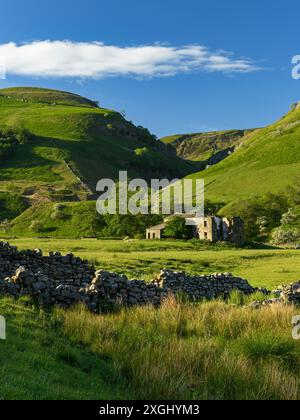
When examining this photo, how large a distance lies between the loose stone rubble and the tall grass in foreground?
1.22m

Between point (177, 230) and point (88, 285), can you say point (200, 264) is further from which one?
point (177, 230)

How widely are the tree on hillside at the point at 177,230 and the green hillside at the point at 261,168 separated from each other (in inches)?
1389

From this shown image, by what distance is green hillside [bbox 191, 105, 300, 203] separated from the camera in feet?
375

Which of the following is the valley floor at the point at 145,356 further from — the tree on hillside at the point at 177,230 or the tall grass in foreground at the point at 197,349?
the tree on hillside at the point at 177,230

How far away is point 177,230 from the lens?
227 feet

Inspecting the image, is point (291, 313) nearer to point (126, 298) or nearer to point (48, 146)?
point (126, 298)

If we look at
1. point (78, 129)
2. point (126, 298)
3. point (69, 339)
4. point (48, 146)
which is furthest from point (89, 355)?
point (78, 129)

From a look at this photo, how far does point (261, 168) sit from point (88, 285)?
12249cm

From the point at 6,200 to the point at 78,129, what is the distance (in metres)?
87.1

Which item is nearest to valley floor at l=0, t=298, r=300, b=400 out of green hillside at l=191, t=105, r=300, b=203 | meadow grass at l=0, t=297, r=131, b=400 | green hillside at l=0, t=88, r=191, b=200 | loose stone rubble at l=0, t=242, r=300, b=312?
meadow grass at l=0, t=297, r=131, b=400

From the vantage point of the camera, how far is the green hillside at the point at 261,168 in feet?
375

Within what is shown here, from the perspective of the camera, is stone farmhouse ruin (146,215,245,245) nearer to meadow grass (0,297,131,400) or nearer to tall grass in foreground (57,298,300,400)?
tall grass in foreground (57,298,300,400)

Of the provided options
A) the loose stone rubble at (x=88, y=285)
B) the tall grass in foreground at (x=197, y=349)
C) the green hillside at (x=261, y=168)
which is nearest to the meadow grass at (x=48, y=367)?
the tall grass in foreground at (x=197, y=349)

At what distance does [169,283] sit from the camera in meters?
20.0
